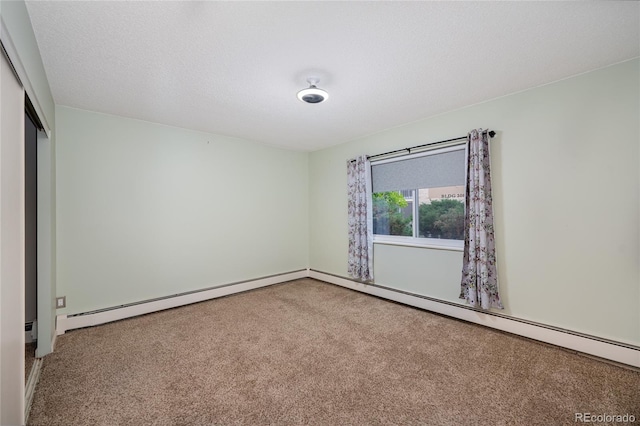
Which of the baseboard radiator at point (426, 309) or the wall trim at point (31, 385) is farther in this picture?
the baseboard radiator at point (426, 309)

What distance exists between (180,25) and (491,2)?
189cm

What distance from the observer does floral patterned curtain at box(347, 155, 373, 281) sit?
4.02 m

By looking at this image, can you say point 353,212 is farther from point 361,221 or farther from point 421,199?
point 421,199

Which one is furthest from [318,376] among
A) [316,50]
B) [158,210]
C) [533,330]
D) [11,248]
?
[158,210]

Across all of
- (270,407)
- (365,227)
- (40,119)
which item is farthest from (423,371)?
(40,119)

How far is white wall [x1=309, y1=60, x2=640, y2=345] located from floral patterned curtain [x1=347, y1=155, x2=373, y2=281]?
3.75 ft

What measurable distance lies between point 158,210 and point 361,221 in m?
2.82

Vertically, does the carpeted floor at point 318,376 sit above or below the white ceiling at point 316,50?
below

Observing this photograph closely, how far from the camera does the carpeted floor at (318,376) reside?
5.45 ft

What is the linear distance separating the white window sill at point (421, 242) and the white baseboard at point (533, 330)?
67 centimetres

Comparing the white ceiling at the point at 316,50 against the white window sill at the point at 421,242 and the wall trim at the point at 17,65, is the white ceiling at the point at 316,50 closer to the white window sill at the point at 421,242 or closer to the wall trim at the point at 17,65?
the wall trim at the point at 17,65

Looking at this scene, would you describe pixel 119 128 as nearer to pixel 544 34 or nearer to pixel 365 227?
pixel 365 227

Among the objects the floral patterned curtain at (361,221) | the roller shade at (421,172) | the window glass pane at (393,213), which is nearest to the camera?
the roller shade at (421,172)

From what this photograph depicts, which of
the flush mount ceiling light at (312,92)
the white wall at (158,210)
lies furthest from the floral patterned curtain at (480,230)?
the white wall at (158,210)
